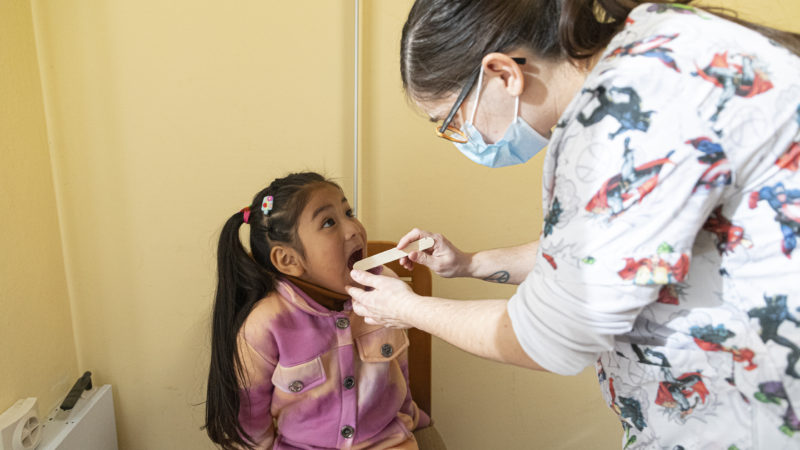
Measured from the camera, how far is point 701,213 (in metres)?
0.55

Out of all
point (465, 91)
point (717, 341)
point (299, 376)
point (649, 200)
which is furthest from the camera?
point (299, 376)

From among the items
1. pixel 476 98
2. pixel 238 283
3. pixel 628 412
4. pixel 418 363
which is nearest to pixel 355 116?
pixel 238 283

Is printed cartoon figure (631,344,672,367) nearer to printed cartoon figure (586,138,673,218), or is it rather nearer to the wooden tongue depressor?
printed cartoon figure (586,138,673,218)

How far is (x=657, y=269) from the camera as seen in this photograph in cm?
55

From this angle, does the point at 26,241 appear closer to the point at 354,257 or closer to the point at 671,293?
the point at 354,257

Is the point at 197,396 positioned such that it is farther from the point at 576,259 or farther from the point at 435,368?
the point at 576,259

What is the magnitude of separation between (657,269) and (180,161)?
126 centimetres

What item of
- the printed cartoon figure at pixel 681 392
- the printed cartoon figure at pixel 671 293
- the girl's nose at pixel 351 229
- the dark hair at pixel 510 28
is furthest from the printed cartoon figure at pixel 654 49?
the girl's nose at pixel 351 229

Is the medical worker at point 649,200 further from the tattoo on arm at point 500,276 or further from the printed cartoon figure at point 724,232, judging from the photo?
the tattoo on arm at point 500,276

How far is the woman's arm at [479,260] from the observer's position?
1117 mm

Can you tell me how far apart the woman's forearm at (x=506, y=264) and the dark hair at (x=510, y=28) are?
452 mm

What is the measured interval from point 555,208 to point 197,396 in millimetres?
1347

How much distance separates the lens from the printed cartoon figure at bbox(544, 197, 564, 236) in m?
0.62

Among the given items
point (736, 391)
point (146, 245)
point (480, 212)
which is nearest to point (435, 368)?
point (480, 212)
